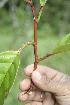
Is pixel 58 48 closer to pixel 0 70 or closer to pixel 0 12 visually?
pixel 0 70

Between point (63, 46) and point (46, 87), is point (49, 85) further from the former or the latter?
point (63, 46)

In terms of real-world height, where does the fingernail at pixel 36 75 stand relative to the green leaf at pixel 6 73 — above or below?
below

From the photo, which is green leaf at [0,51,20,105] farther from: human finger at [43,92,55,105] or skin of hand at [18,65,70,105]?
human finger at [43,92,55,105]

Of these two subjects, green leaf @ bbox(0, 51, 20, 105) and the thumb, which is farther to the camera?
the thumb

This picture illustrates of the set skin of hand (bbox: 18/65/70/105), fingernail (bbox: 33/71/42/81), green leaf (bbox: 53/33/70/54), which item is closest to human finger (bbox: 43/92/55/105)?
skin of hand (bbox: 18/65/70/105)

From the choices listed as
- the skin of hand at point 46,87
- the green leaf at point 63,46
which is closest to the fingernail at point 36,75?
the skin of hand at point 46,87

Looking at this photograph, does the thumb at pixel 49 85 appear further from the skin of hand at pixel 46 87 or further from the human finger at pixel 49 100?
the human finger at pixel 49 100

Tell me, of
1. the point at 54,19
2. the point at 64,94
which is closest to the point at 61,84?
the point at 64,94

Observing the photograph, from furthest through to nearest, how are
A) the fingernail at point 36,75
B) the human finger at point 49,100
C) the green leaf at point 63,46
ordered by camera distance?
the human finger at point 49,100
the fingernail at point 36,75
the green leaf at point 63,46
